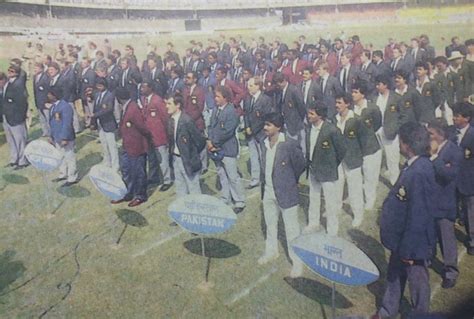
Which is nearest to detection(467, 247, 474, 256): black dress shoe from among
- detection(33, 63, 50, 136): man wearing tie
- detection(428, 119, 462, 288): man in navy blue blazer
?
detection(428, 119, 462, 288): man in navy blue blazer

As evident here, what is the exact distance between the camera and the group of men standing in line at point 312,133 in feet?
12.3

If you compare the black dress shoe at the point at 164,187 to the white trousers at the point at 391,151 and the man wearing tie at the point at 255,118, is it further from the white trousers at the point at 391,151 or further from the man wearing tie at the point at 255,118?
the white trousers at the point at 391,151

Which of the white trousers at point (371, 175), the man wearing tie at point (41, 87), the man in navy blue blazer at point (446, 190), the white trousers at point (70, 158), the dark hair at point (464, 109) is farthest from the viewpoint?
the man wearing tie at point (41, 87)

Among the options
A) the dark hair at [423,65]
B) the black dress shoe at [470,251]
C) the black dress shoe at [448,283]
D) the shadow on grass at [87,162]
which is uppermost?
the dark hair at [423,65]

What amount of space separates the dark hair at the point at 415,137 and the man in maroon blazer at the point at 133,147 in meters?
4.36

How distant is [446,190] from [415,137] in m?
1.25

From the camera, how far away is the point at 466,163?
4.70m

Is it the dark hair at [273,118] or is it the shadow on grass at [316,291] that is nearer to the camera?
the shadow on grass at [316,291]

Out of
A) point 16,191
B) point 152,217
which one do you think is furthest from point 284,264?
point 16,191

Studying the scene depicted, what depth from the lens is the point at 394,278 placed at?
387 cm

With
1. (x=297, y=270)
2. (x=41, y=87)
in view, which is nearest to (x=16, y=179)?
(x=41, y=87)

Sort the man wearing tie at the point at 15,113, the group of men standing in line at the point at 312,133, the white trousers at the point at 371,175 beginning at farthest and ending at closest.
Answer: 1. the man wearing tie at the point at 15,113
2. the white trousers at the point at 371,175
3. the group of men standing in line at the point at 312,133

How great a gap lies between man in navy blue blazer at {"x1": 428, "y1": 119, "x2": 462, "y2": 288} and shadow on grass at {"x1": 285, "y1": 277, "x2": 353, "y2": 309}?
43.1 inches

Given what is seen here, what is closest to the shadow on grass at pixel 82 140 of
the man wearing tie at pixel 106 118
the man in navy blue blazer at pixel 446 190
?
the man wearing tie at pixel 106 118
